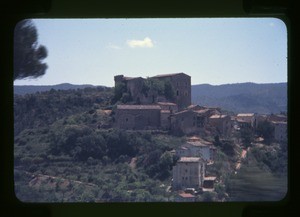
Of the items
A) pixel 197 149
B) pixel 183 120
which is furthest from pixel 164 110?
pixel 197 149

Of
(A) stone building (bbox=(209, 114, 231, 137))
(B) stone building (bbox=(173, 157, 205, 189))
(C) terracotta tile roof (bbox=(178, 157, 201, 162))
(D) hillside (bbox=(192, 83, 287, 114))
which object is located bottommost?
(B) stone building (bbox=(173, 157, 205, 189))

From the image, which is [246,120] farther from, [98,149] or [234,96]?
[98,149]

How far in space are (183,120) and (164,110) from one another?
0.47 meters

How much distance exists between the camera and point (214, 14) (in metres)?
1.94

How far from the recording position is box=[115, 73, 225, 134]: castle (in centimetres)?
892

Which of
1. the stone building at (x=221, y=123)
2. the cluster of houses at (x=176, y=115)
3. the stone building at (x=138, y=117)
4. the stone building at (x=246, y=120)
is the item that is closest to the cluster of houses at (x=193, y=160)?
Answer: the cluster of houses at (x=176, y=115)

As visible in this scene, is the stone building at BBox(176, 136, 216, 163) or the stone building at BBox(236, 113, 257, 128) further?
the stone building at BBox(176, 136, 216, 163)

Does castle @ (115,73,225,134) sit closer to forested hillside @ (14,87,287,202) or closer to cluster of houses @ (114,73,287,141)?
cluster of houses @ (114,73,287,141)

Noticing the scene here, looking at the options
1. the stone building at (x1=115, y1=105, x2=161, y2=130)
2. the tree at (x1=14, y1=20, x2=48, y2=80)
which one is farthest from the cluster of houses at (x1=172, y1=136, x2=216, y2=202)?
the tree at (x1=14, y1=20, x2=48, y2=80)

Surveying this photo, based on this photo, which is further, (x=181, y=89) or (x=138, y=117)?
(x=138, y=117)

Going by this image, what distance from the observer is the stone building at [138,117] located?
9.16m

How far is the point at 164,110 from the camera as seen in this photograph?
953cm

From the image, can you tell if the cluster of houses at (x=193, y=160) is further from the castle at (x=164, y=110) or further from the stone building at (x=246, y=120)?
the stone building at (x=246, y=120)

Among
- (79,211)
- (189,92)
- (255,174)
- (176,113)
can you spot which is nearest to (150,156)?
(176,113)
